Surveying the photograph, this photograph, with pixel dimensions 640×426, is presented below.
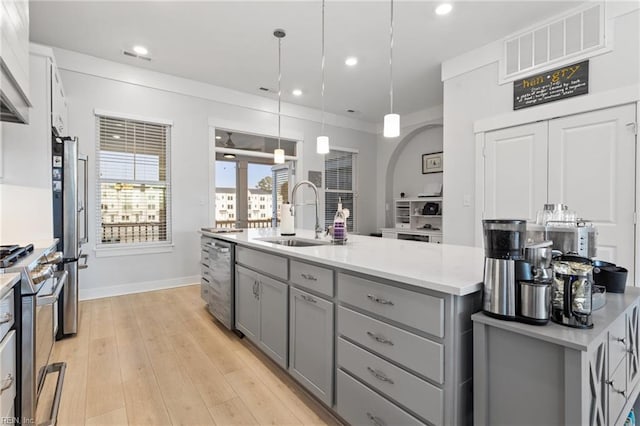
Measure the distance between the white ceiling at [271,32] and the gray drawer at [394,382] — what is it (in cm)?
303

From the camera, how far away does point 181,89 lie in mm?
4516

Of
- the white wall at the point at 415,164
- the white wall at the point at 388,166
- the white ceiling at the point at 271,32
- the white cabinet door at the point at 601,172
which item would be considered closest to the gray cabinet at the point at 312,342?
the white ceiling at the point at 271,32

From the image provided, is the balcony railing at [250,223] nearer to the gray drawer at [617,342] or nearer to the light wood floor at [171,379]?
the light wood floor at [171,379]

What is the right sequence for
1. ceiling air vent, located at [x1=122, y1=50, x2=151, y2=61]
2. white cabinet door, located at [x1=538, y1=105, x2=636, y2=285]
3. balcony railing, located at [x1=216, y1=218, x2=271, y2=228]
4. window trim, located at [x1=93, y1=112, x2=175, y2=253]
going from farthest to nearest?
balcony railing, located at [x1=216, y1=218, x2=271, y2=228] < window trim, located at [x1=93, y1=112, x2=175, y2=253] < ceiling air vent, located at [x1=122, y1=50, x2=151, y2=61] < white cabinet door, located at [x1=538, y1=105, x2=636, y2=285]

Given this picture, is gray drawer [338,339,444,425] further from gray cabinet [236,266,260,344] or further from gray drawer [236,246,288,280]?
gray cabinet [236,266,260,344]

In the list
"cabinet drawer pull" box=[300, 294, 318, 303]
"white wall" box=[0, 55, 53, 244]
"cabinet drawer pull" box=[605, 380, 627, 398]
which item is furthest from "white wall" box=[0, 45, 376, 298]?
"cabinet drawer pull" box=[605, 380, 627, 398]

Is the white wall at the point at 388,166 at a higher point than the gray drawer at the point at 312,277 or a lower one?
higher

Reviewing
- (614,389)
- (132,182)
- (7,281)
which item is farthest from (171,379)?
(132,182)

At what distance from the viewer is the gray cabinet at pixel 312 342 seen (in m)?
1.63

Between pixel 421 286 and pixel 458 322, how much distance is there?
0.18 meters

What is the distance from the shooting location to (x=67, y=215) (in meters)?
2.62

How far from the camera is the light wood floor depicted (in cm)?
169

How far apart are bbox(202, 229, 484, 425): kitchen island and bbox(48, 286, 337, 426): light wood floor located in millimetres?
170

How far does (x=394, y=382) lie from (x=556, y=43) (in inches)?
144
